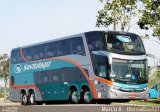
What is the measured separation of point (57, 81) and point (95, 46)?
3797mm

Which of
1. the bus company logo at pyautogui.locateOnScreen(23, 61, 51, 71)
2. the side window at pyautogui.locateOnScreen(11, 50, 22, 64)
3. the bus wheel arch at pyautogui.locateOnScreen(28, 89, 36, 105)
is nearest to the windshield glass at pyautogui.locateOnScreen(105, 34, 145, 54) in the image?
the bus company logo at pyautogui.locateOnScreen(23, 61, 51, 71)

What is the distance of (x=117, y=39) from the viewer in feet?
66.3

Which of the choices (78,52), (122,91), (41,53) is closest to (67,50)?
(78,52)

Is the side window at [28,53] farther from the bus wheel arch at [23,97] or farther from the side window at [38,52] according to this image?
the bus wheel arch at [23,97]

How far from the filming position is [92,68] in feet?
66.4

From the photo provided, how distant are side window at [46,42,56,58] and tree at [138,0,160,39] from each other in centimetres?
1046

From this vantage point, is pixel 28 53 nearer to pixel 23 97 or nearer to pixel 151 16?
pixel 23 97

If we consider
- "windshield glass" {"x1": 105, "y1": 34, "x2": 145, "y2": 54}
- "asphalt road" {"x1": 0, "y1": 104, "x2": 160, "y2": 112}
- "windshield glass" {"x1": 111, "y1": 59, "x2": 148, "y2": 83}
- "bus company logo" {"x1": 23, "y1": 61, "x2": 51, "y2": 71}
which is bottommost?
"asphalt road" {"x1": 0, "y1": 104, "x2": 160, "y2": 112}

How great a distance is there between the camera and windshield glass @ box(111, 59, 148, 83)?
19719 millimetres

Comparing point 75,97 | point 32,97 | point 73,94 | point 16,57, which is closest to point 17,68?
point 16,57

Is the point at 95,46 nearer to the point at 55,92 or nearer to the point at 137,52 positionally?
the point at 137,52

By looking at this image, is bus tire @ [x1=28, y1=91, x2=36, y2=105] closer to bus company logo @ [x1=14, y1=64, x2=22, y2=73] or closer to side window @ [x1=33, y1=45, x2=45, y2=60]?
bus company logo @ [x1=14, y1=64, x2=22, y2=73]

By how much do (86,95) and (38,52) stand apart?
17.0 feet

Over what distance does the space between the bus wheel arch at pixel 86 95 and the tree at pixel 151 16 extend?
39.0ft
